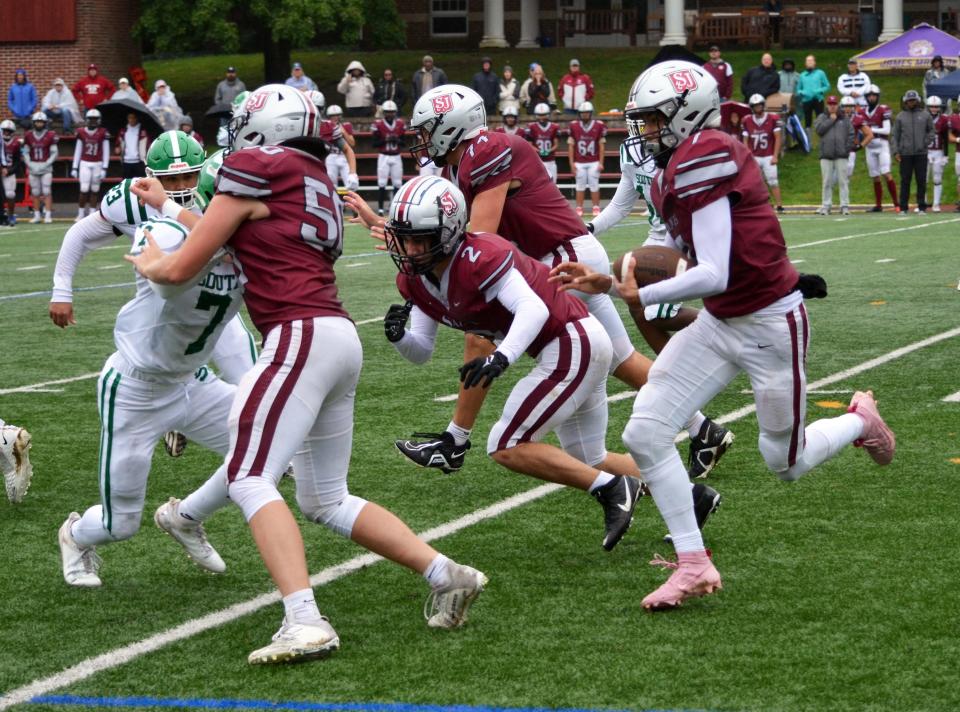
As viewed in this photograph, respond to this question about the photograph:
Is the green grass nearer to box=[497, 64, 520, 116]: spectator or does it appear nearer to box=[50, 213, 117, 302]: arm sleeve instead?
box=[497, 64, 520, 116]: spectator

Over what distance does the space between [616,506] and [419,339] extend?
97 cm

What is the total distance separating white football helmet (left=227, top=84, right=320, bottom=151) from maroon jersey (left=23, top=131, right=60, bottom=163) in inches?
926

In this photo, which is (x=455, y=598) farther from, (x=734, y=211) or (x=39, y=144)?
(x=39, y=144)

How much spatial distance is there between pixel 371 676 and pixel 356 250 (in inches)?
627

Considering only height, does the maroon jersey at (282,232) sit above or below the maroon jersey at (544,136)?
below

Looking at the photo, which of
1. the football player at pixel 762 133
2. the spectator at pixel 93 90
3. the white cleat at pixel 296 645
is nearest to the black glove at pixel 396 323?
the white cleat at pixel 296 645

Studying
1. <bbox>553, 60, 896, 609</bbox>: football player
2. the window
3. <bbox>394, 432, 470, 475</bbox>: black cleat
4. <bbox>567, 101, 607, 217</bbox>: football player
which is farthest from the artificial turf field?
the window

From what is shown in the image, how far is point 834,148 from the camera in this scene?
24734mm

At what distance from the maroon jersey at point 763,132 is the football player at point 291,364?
21.3m

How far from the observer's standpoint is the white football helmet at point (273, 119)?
4.67m

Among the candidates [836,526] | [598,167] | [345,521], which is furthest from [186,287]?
[598,167]

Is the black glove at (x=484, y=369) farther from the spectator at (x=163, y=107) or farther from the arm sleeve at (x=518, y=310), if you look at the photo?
the spectator at (x=163, y=107)

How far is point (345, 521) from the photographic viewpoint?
4688 millimetres

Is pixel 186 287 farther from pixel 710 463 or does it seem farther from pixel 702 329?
pixel 710 463
